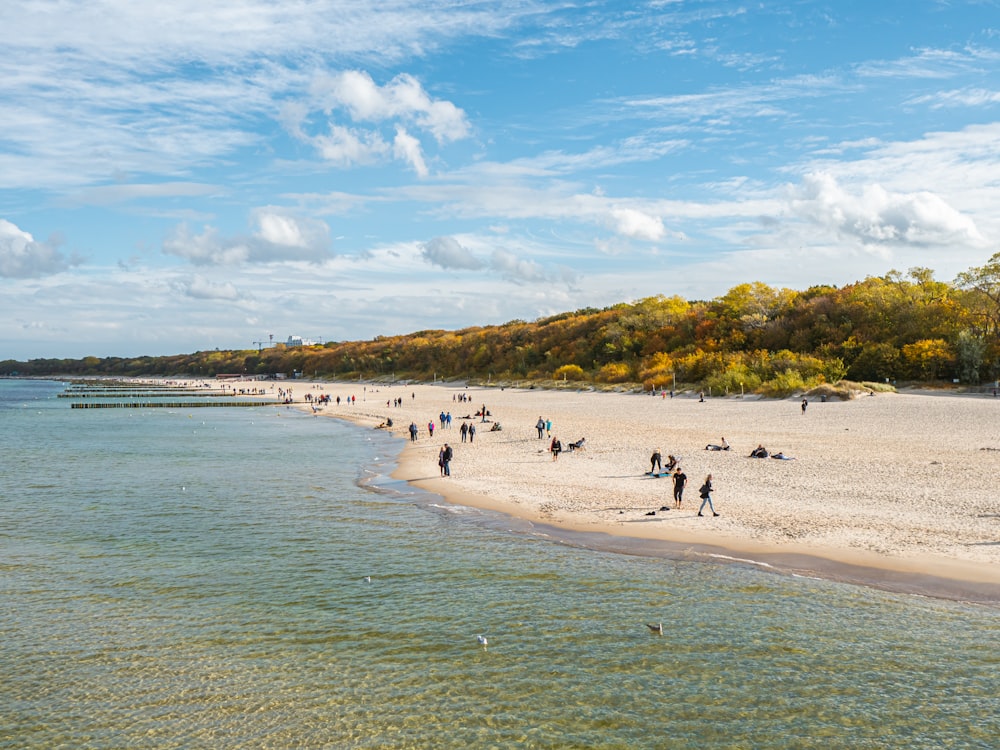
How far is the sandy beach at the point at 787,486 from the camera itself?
16.3 meters

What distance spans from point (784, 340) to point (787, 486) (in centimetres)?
5957

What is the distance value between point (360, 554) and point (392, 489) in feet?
29.8

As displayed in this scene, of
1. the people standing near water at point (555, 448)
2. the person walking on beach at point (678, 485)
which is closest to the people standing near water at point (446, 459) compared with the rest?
the people standing near water at point (555, 448)

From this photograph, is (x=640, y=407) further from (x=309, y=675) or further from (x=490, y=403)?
(x=309, y=675)

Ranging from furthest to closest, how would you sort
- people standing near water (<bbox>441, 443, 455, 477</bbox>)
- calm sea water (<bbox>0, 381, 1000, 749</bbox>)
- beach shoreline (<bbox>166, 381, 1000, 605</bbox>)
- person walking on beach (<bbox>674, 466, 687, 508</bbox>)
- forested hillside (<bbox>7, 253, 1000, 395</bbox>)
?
forested hillside (<bbox>7, 253, 1000, 395</bbox>) → people standing near water (<bbox>441, 443, 455, 477</bbox>) → person walking on beach (<bbox>674, 466, 687, 508</bbox>) → beach shoreline (<bbox>166, 381, 1000, 605</bbox>) → calm sea water (<bbox>0, 381, 1000, 749</bbox>)

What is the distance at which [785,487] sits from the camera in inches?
920

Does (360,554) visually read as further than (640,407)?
No

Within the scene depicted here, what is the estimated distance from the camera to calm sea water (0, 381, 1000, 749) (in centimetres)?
969

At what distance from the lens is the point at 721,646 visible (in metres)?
12.1

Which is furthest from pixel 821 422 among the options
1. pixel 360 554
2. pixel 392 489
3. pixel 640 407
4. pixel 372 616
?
pixel 372 616

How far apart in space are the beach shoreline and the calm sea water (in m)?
1.42

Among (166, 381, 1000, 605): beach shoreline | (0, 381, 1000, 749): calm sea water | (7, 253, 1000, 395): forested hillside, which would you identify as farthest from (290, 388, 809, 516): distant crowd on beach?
(7, 253, 1000, 395): forested hillside

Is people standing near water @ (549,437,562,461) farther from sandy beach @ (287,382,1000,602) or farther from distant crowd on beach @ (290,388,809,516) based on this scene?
sandy beach @ (287,382,1000,602)

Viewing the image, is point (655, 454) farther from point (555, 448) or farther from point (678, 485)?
point (555, 448)
